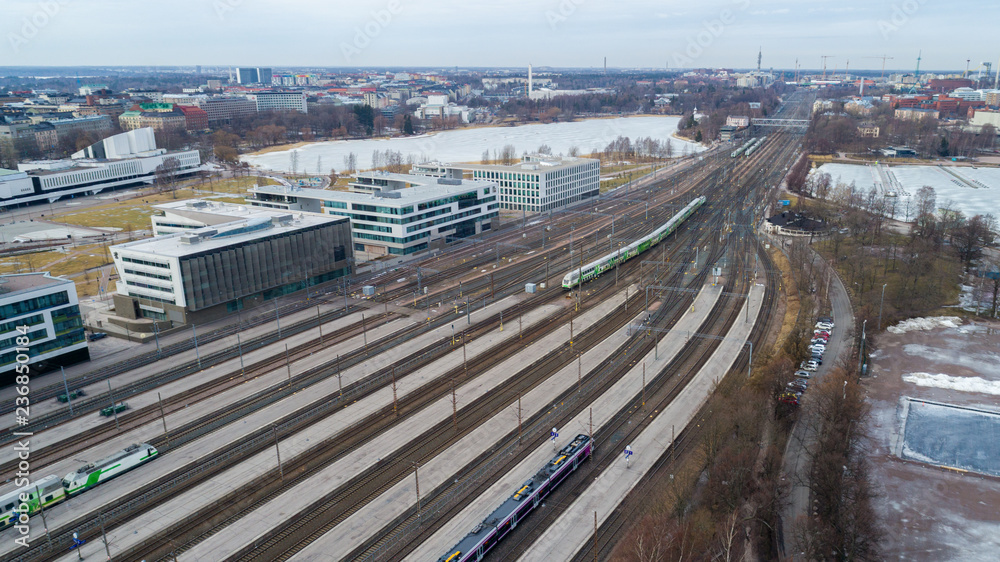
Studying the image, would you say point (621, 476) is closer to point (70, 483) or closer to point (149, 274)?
point (70, 483)

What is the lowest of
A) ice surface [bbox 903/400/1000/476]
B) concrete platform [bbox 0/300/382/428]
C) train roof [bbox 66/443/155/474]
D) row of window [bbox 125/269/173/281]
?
ice surface [bbox 903/400/1000/476]

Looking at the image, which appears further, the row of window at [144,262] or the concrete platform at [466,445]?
the row of window at [144,262]

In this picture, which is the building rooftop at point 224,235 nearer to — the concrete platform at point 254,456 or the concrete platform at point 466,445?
the concrete platform at point 254,456

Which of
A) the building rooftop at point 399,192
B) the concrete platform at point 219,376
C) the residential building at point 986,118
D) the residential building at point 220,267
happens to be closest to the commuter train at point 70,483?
the concrete platform at point 219,376

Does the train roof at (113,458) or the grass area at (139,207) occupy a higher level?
the grass area at (139,207)

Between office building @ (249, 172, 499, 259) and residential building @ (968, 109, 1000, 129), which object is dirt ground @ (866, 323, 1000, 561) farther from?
residential building @ (968, 109, 1000, 129)

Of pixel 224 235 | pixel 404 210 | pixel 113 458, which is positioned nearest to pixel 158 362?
pixel 224 235

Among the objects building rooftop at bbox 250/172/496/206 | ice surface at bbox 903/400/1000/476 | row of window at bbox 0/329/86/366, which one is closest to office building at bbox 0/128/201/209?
building rooftop at bbox 250/172/496/206

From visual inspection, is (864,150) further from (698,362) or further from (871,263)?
(698,362)
